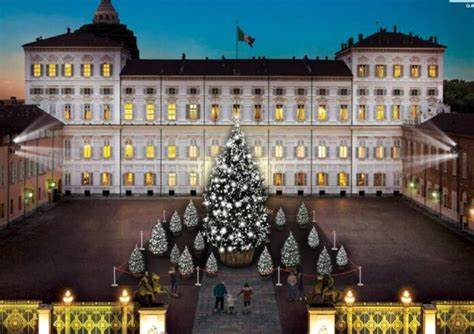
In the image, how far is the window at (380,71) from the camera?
6012 cm

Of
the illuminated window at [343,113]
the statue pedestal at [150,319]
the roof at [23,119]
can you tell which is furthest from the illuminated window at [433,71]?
the statue pedestal at [150,319]

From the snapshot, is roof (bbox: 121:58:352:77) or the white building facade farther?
roof (bbox: 121:58:352:77)

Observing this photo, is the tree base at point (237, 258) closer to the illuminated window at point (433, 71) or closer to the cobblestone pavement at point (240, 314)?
the cobblestone pavement at point (240, 314)

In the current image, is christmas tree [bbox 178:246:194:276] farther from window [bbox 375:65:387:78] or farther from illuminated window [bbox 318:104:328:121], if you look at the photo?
window [bbox 375:65:387:78]

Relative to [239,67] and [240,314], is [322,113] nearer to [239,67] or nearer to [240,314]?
[239,67]

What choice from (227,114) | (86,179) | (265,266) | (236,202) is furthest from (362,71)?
(265,266)

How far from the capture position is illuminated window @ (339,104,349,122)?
6041 cm

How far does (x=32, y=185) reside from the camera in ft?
162

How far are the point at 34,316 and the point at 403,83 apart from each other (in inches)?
1914

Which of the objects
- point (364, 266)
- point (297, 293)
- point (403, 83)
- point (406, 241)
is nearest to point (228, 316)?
point (297, 293)

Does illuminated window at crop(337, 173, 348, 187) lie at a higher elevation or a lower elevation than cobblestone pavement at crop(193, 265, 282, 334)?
higher

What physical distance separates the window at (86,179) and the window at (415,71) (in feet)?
104

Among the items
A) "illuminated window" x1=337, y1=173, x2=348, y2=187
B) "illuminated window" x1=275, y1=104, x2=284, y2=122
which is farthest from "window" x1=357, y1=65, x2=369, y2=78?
"illuminated window" x1=337, y1=173, x2=348, y2=187

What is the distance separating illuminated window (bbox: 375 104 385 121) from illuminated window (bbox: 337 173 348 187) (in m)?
6.23
